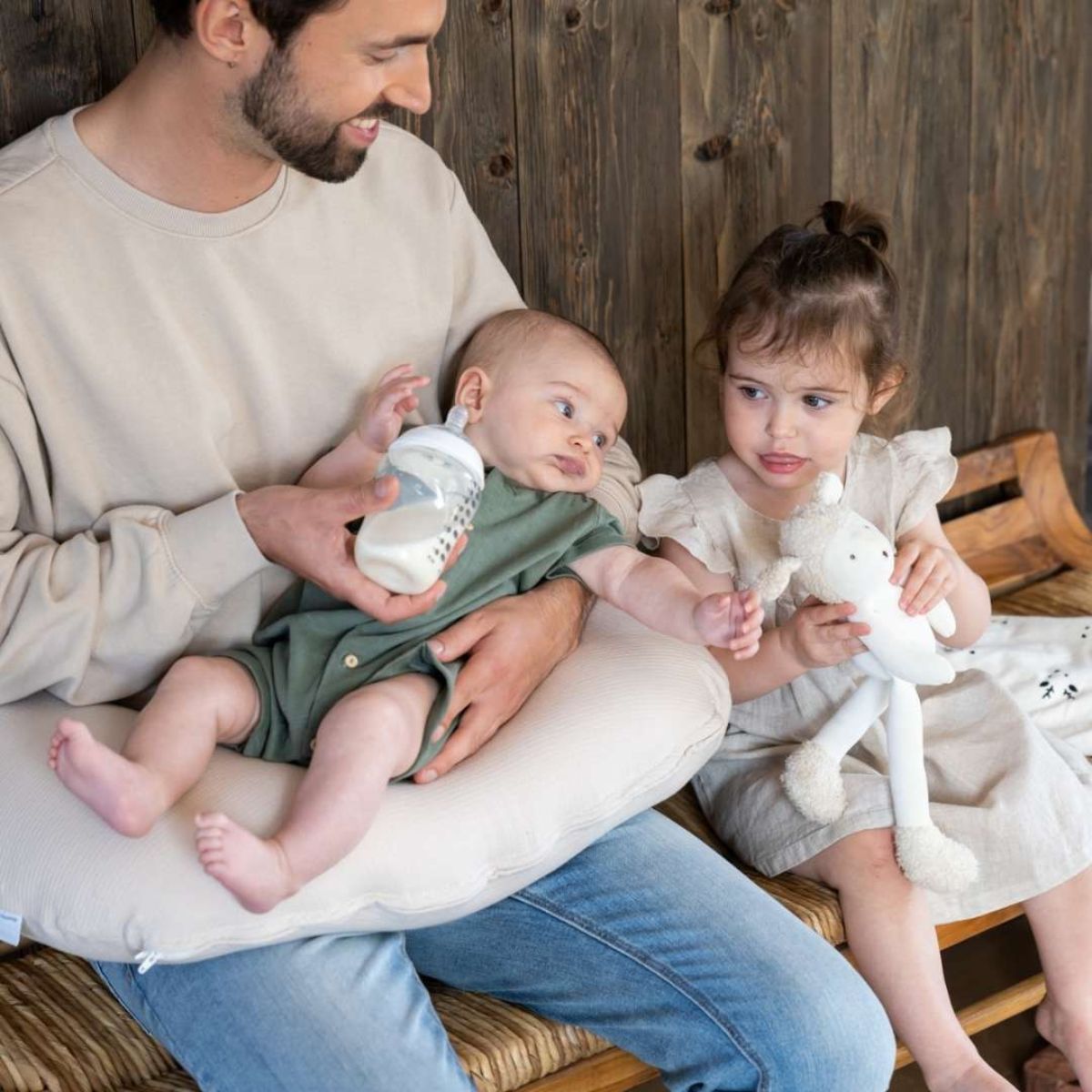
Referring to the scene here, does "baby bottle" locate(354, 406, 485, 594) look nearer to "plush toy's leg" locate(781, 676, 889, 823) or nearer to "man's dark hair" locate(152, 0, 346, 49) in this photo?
"man's dark hair" locate(152, 0, 346, 49)

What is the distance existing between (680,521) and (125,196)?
751 mm

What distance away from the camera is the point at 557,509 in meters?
1.78

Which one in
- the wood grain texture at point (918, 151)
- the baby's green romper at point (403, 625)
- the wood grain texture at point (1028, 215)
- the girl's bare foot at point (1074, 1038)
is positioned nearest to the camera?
the baby's green romper at point (403, 625)

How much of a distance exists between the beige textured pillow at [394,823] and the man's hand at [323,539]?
180 mm

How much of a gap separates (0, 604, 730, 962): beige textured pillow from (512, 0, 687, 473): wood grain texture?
76 centimetres

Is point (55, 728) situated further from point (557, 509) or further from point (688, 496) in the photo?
point (688, 496)

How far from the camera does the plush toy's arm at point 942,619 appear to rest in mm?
1706

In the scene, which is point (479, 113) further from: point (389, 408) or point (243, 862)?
point (243, 862)

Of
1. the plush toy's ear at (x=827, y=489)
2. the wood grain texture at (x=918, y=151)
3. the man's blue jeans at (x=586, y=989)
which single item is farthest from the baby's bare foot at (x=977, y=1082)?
the wood grain texture at (x=918, y=151)

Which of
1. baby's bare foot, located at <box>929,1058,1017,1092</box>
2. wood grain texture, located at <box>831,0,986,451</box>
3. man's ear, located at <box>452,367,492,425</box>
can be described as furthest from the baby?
wood grain texture, located at <box>831,0,986,451</box>

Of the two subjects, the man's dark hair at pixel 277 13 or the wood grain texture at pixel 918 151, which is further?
the wood grain texture at pixel 918 151

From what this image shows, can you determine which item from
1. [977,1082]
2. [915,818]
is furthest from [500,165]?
[977,1082]

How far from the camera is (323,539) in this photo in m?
1.55

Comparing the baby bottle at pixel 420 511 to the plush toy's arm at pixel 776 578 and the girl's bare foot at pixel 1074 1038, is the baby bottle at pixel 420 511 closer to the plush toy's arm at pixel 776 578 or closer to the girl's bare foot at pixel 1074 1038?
the plush toy's arm at pixel 776 578
